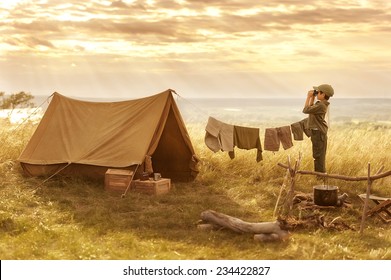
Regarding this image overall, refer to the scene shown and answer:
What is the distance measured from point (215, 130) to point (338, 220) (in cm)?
300

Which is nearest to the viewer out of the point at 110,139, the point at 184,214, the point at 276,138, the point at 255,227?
the point at 255,227

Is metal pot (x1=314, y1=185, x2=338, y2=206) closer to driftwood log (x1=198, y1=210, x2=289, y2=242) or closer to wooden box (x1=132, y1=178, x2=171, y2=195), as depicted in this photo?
driftwood log (x1=198, y1=210, x2=289, y2=242)

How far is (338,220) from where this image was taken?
23.6 feet

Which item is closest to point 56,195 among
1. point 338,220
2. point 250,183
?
point 250,183

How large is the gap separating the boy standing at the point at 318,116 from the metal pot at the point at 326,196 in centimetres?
191

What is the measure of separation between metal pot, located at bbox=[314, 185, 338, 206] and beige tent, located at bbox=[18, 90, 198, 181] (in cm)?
283

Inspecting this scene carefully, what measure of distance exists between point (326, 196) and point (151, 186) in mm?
2669

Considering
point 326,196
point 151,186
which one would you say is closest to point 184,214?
point 151,186

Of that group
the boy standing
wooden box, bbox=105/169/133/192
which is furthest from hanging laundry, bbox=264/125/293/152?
wooden box, bbox=105/169/133/192

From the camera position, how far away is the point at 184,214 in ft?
24.8

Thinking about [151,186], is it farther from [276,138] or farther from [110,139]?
[276,138]

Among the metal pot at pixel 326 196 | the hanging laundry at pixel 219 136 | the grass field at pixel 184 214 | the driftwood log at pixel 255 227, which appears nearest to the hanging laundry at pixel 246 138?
the hanging laundry at pixel 219 136

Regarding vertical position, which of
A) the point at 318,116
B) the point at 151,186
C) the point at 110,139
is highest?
the point at 318,116

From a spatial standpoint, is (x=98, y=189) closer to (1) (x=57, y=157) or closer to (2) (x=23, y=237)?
(1) (x=57, y=157)
